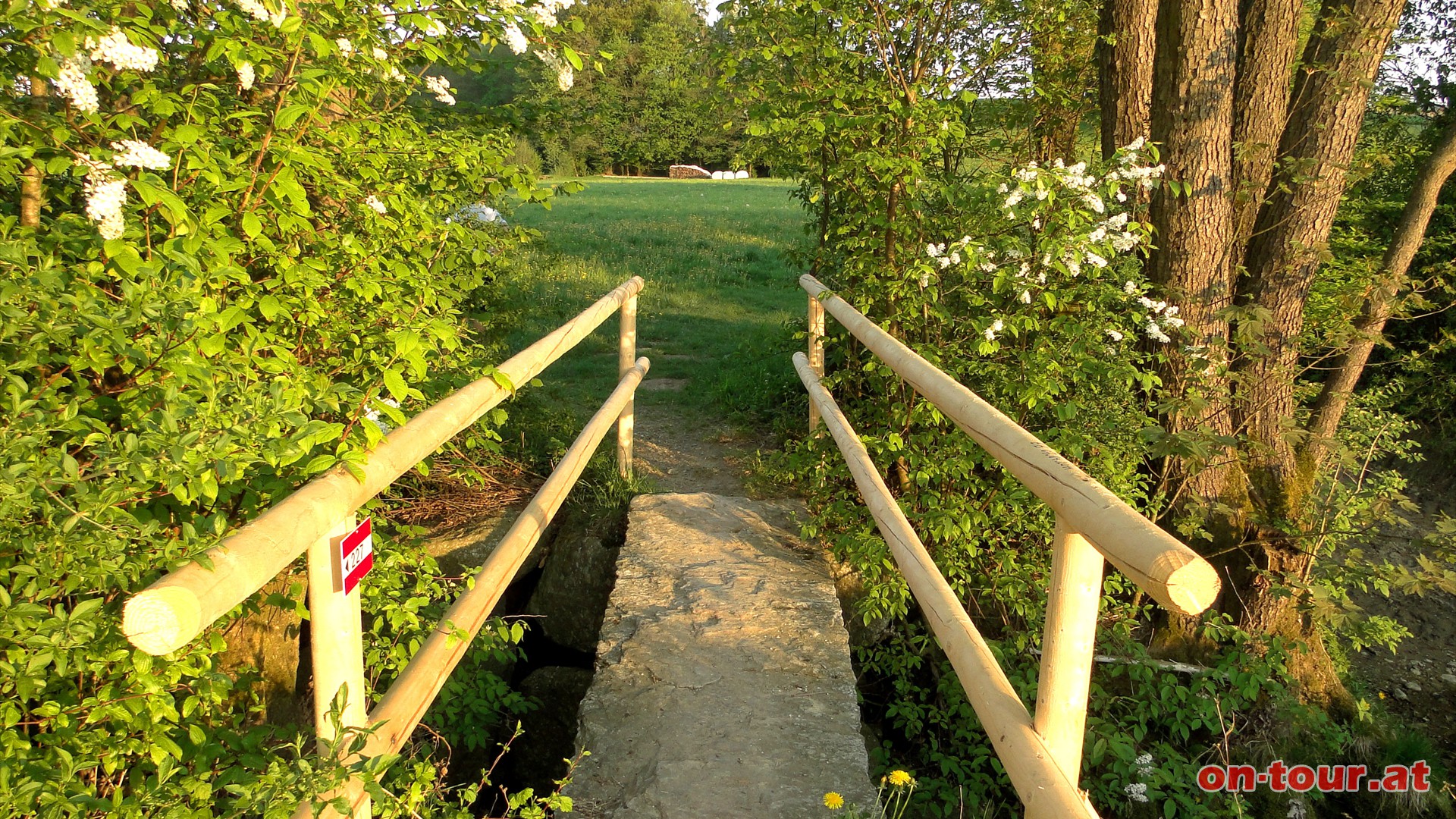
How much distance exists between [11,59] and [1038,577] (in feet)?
12.9

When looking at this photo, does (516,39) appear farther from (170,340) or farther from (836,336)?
(836,336)

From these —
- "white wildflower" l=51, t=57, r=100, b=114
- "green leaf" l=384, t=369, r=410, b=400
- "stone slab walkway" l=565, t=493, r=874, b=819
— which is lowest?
"stone slab walkway" l=565, t=493, r=874, b=819

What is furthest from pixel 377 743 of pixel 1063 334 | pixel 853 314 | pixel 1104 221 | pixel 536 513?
pixel 1104 221

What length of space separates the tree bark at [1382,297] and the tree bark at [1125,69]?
1493 millimetres

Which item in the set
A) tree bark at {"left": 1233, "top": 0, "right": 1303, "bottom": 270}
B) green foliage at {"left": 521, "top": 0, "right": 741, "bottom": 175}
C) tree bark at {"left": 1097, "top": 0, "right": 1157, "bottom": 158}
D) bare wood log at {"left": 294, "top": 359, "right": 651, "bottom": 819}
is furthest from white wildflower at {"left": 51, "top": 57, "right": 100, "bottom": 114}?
green foliage at {"left": 521, "top": 0, "right": 741, "bottom": 175}

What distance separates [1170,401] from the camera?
430 cm

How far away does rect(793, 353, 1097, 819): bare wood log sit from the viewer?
63.7 inches

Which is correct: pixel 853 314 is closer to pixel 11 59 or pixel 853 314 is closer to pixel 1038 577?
pixel 1038 577

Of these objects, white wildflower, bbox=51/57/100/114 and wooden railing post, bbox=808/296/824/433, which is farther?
wooden railing post, bbox=808/296/824/433

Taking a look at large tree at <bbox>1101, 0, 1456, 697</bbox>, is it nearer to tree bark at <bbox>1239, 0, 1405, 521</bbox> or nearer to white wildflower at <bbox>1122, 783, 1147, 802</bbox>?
tree bark at <bbox>1239, 0, 1405, 521</bbox>

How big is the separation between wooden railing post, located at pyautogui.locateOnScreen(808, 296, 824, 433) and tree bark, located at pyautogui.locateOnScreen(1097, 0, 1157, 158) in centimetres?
176

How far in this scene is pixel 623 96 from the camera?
4847 cm

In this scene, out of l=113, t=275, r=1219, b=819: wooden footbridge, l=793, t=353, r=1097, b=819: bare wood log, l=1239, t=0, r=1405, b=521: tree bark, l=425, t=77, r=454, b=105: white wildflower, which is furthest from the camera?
l=1239, t=0, r=1405, b=521: tree bark

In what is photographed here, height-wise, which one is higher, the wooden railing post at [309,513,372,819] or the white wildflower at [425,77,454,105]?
the white wildflower at [425,77,454,105]
